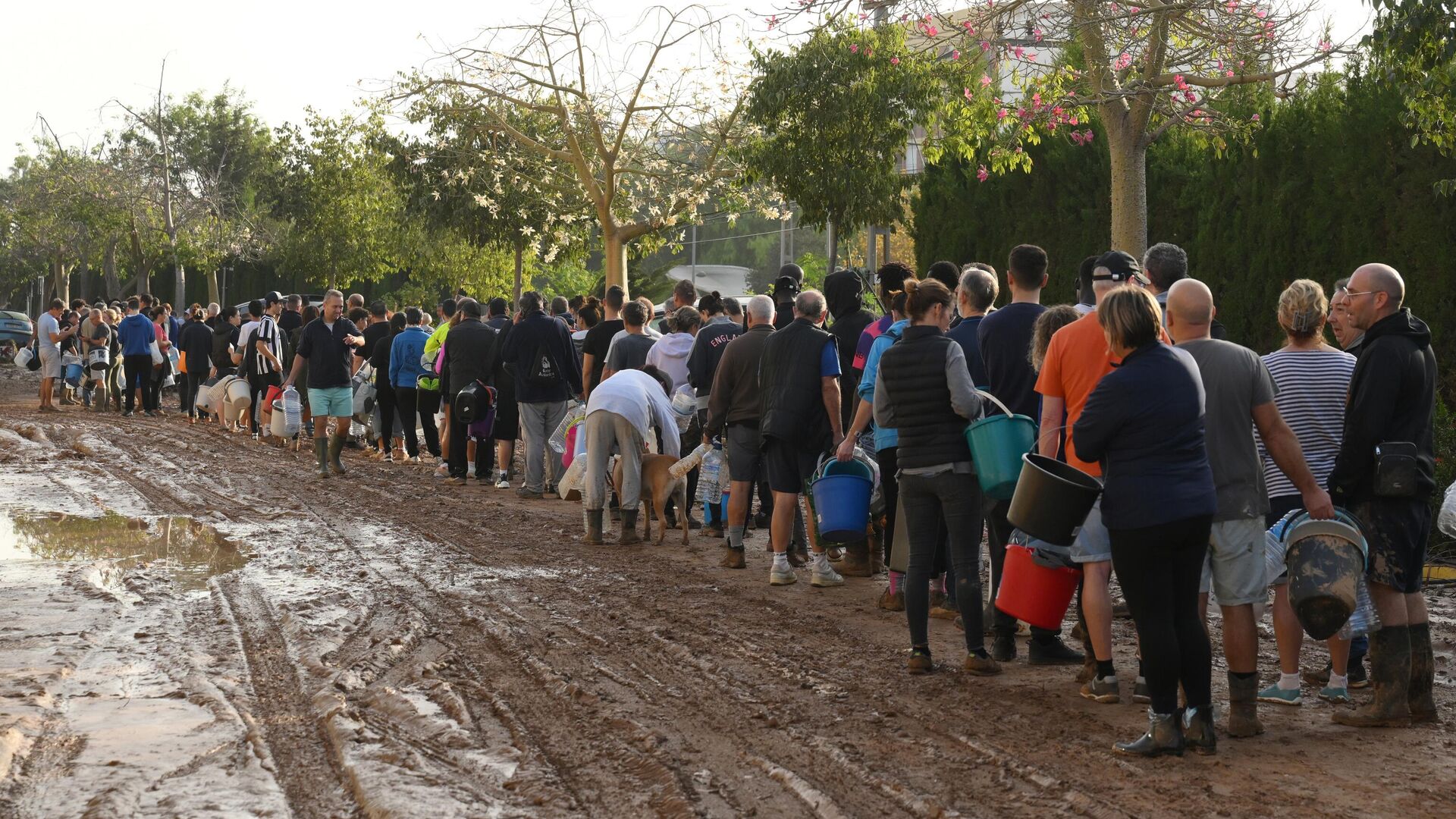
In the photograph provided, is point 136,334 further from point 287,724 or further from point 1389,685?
point 1389,685

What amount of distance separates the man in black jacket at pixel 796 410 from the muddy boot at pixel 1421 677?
3.96 meters

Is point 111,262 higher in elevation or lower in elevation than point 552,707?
higher

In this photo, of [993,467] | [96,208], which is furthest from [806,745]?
[96,208]

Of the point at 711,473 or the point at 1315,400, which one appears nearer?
the point at 1315,400

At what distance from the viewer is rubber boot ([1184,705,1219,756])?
221 inches

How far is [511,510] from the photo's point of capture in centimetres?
1355

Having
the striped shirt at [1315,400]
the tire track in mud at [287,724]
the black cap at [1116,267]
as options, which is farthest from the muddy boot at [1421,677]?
the tire track in mud at [287,724]

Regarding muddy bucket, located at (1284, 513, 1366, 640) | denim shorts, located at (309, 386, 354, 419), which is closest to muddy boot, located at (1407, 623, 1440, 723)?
muddy bucket, located at (1284, 513, 1366, 640)

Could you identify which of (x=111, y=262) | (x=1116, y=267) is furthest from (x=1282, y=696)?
(x=111, y=262)

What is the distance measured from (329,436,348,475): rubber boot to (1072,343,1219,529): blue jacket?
11832 millimetres

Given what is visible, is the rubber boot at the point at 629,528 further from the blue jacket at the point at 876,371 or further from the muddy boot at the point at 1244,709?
the muddy boot at the point at 1244,709

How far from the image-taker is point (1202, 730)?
5.60 meters

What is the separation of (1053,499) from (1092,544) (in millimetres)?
735

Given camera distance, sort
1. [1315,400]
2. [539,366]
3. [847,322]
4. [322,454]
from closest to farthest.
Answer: [1315,400] < [847,322] < [539,366] < [322,454]
